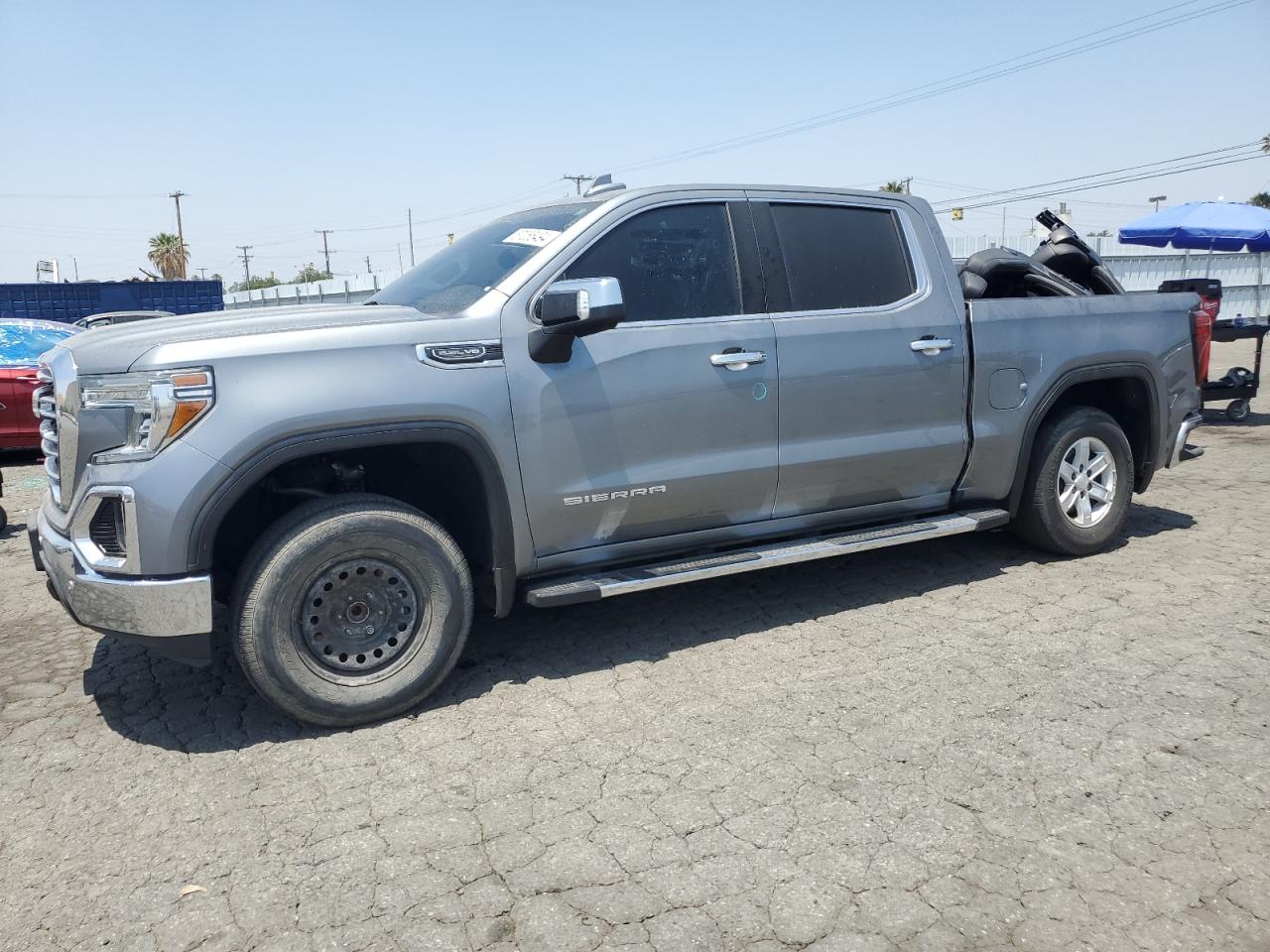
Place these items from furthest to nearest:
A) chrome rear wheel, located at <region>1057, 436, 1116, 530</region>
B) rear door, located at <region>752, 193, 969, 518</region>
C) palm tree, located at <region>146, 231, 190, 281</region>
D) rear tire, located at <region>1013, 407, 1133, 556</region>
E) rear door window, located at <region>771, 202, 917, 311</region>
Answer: palm tree, located at <region>146, 231, 190, 281</region>
chrome rear wheel, located at <region>1057, 436, 1116, 530</region>
rear tire, located at <region>1013, 407, 1133, 556</region>
rear door window, located at <region>771, 202, 917, 311</region>
rear door, located at <region>752, 193, 969, 518</region>

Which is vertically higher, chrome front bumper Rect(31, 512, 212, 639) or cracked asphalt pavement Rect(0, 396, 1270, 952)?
chrome front bumper Rect(31, 512, 212, 639)

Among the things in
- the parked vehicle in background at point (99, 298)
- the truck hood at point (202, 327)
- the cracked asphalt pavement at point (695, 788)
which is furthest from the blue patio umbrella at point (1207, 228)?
the parked vehicle in background at point (99, 298)

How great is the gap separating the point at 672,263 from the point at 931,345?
143 centimetres

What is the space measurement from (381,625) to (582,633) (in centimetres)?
122

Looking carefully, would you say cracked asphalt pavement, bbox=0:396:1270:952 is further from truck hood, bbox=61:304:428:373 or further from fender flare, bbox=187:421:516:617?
truck hood, bbox=61:304:428:373

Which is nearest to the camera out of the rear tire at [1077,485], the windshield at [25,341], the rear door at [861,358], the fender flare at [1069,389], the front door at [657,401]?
the front door at [657,401]

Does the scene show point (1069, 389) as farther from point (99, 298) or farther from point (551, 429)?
point (99, 298)

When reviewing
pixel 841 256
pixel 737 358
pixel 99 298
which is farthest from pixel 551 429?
pixel 99 298

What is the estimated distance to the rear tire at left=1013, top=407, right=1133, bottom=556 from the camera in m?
5.38

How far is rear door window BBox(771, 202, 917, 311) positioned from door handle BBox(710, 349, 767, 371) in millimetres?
386

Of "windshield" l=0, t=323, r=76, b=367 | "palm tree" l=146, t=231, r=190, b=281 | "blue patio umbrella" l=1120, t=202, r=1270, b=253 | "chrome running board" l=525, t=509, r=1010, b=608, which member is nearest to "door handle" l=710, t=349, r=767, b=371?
"chrome running board" l=525, t=509, r=1010, b=608

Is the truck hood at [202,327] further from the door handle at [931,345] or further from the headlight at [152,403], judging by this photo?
the door handle at [931,345]

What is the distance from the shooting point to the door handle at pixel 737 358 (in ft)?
13.8

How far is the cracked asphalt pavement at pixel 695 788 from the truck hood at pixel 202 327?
144 centimetres
